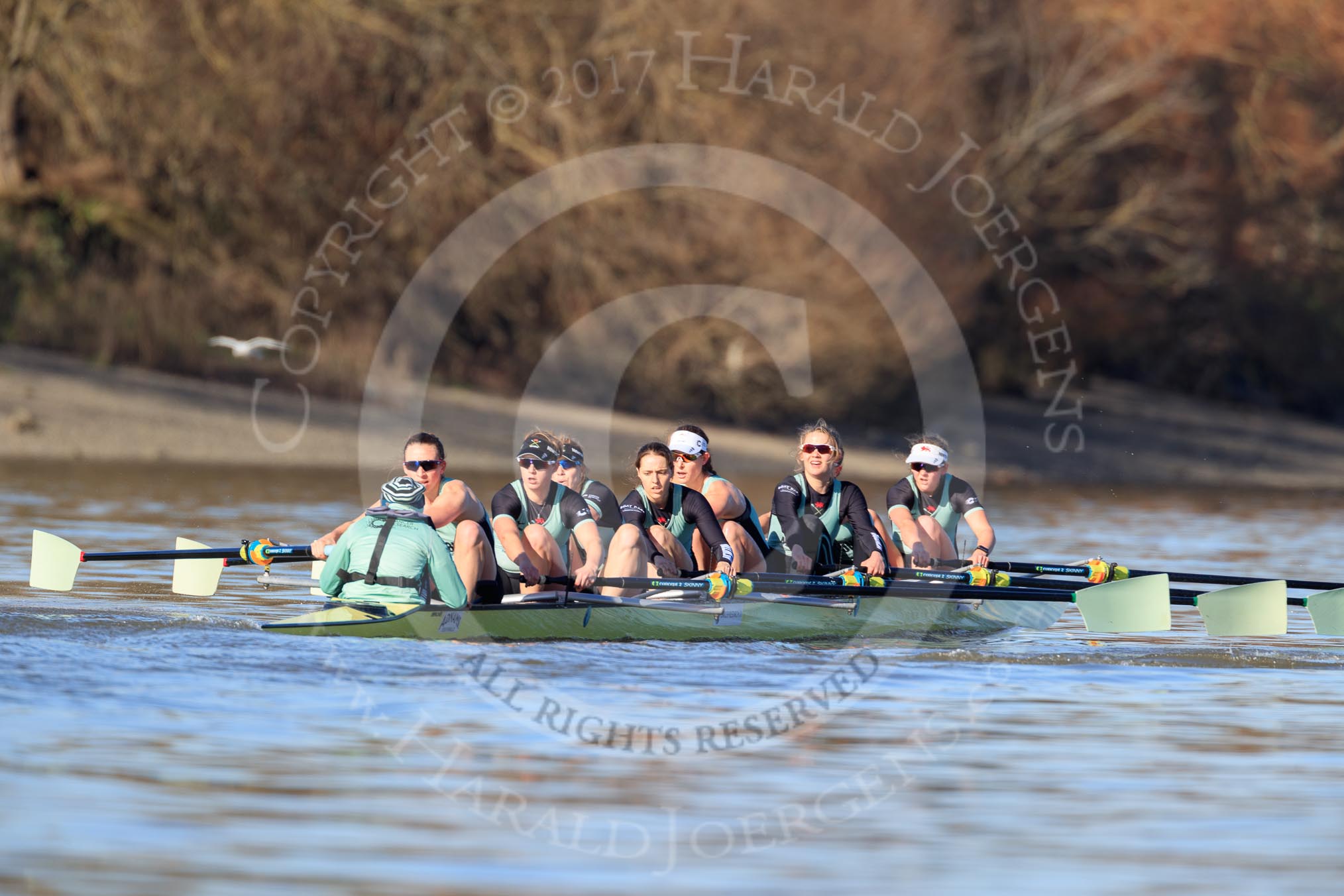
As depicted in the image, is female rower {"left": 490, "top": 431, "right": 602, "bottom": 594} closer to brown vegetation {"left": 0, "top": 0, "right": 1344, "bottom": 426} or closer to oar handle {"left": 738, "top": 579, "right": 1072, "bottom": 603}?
oar handle {"left": 738, "top": 579, "right": 1072, "bottom": 603}

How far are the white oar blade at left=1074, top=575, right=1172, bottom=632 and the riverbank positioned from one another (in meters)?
14.2

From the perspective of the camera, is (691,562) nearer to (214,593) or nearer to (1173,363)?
(214,593)

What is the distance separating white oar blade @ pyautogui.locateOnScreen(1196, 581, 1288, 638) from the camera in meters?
Result: 14.4

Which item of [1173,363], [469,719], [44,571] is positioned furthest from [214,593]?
[1173,363]

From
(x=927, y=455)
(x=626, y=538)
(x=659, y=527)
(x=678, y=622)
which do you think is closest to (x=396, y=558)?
(x=626, y=538)

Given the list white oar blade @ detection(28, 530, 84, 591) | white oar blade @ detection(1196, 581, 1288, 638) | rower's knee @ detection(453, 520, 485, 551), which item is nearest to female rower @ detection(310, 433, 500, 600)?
rower's knee @ detection(453, 520, 485, 551)

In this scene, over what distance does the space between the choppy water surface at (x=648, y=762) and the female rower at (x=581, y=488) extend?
1.01 meters

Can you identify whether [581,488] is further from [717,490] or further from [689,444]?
[717,490]

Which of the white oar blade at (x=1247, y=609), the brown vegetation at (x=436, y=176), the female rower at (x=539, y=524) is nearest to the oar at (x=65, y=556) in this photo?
the female rower at (x=539, y=524)

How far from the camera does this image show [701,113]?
118ft

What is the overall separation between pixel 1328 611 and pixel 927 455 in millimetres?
3291

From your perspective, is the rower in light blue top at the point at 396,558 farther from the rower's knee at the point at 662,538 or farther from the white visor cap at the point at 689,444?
the white visor cap at the point at 689,444

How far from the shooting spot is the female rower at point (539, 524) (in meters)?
13.3

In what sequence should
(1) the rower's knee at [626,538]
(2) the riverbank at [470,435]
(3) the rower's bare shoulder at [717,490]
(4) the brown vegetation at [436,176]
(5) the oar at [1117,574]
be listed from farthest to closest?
(4) the brown vegetation at [436,176], (2) the riverbank at [470,435], (5) the oar at [1117,574], (3) the rower's bare shoulder at [717,490], (1) the rower's knee at [626,538]
